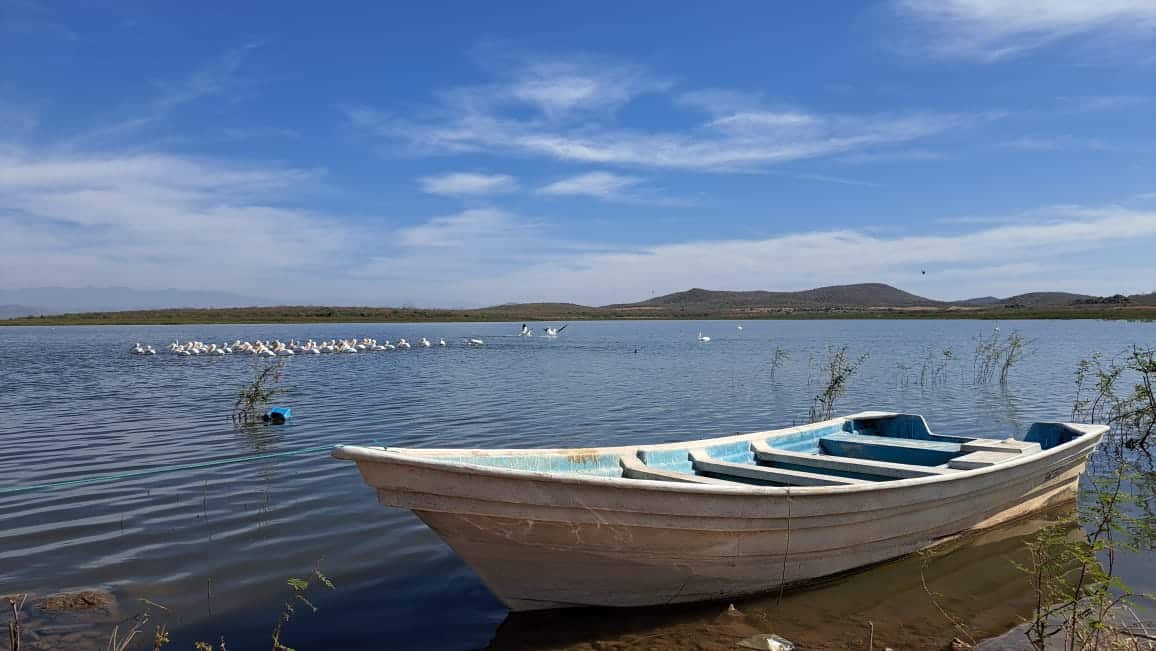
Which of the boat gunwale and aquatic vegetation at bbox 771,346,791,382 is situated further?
aquatic vegetation at bbox 771,346,791,382

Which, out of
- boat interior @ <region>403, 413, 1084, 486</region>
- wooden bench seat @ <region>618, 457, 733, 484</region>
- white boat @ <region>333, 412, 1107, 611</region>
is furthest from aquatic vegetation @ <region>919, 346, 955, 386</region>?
wooden bench seat @ <region>618, 457, 733, 484</region>

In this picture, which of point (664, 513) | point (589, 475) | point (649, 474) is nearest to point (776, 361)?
point (649, 474)

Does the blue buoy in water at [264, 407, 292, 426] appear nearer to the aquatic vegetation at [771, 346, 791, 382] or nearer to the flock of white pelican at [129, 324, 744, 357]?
the aquatic vegetation at [771, 346, 791, 382]

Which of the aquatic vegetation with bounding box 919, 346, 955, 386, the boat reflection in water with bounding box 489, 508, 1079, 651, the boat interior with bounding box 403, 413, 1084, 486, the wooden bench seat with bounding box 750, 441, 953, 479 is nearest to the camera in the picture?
the boat reflection in water with bounding box 489, 508, 1079, 651

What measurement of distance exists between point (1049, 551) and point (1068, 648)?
2423 millimetres

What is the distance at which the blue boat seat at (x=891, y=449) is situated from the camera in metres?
9.80

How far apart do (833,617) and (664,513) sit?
2263mm

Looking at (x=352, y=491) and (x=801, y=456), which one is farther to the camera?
(x=352, y=491)

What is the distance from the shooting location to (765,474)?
7.68m

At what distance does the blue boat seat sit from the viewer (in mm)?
9797

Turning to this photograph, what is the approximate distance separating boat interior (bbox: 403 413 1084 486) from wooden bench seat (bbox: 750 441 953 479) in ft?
0.03

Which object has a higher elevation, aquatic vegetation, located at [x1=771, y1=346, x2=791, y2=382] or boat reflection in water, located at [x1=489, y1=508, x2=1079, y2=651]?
aquatic vegetation, located at [x1=771, y1=346, x2=791, y2=382]

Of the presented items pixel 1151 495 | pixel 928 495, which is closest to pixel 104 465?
pixel 928 495

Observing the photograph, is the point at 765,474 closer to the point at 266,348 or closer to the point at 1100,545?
the point at 1100,545
